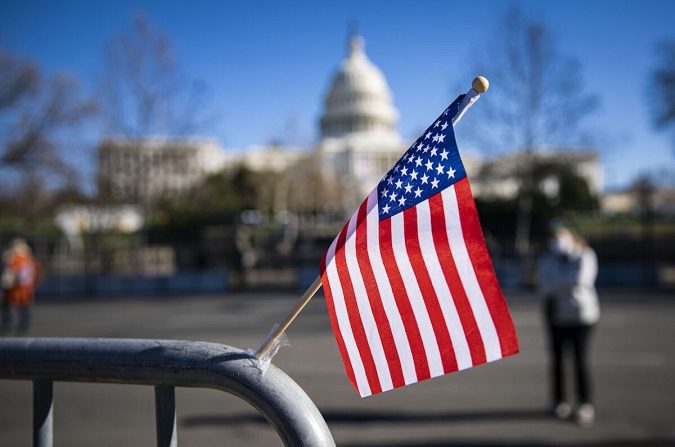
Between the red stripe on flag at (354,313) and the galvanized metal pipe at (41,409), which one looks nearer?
the galvanized metal pipe at (41,409)

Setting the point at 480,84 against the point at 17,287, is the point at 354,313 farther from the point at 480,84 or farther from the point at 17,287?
the point at 17,287

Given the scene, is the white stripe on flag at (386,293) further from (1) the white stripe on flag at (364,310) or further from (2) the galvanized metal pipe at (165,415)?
(2) the galvanized metal pipe at (165,415)

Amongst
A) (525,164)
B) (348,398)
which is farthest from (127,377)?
(525,164)

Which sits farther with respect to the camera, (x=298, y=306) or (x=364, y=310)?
(x=364, y=310)

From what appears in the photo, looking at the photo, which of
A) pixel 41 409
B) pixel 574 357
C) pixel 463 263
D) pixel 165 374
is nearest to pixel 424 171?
pixel 463 263

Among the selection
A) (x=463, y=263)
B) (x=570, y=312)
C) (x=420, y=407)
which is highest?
(x=463, y=263)

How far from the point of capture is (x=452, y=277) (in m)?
1.70

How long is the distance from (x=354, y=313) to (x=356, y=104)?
Answer: 291 ft

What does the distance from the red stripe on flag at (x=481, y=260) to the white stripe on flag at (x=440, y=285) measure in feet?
0.32

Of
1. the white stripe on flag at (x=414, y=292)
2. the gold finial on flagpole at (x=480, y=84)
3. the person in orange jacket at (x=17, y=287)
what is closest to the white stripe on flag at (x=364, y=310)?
the white stripe on flag at (x=414, y=292)

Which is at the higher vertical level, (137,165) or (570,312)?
(137,165)

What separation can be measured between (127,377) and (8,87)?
26035 mm

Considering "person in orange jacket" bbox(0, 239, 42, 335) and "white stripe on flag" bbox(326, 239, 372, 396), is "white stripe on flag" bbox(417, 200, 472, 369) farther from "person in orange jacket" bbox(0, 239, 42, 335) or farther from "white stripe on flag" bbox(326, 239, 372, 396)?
"person in orange jacket" bbox(0, 239, 42, 335)

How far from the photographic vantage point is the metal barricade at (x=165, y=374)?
1312mm
